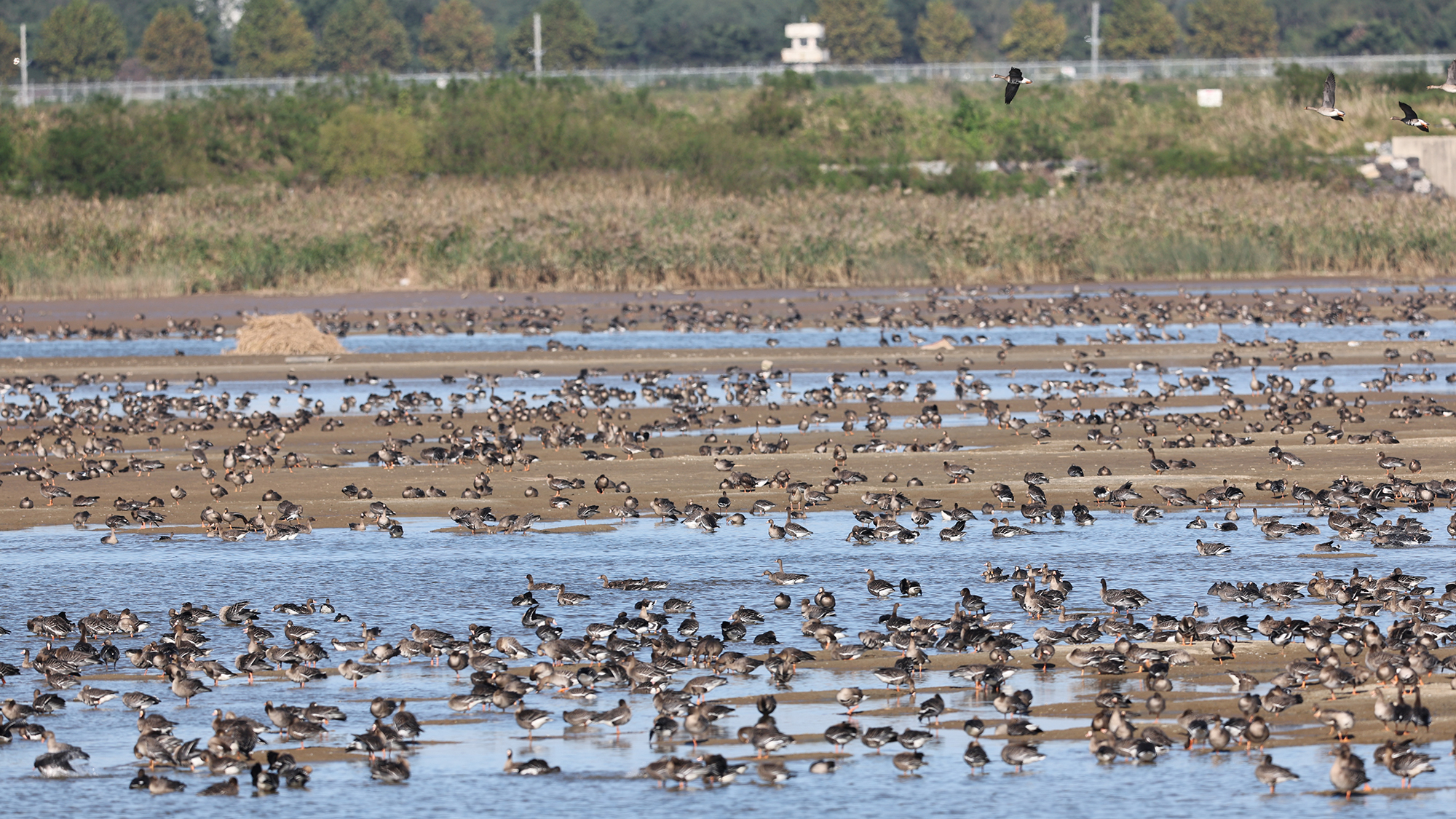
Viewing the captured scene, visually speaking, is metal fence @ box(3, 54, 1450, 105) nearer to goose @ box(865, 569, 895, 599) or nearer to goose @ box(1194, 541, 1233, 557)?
goose @ box(1194, 541, 1233, 557)

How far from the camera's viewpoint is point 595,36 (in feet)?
478

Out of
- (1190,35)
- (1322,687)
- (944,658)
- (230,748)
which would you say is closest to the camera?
(230,748)

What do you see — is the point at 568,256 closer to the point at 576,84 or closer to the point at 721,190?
the point at 721,190

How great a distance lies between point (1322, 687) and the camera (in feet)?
45.5

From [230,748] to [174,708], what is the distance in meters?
1.79

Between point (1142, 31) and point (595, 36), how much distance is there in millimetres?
40213

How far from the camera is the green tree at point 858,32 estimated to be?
6024 inches

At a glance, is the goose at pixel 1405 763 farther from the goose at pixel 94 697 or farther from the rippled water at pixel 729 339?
the rippled water at pixel 729 339

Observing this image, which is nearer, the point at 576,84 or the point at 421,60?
the point at 576,84

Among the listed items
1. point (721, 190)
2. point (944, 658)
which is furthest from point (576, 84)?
point (944, 658)

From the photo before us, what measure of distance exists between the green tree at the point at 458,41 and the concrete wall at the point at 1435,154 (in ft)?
286

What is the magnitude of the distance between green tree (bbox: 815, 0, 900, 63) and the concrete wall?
283 ft

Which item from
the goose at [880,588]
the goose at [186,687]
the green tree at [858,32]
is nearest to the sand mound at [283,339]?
the goose at [880,588]

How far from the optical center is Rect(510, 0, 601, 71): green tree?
143 meters
